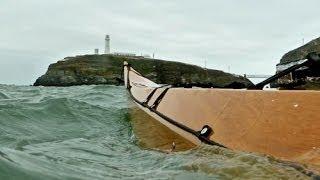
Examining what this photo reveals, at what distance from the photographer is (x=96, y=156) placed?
564cm

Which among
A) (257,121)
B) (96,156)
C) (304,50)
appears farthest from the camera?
(304,50)

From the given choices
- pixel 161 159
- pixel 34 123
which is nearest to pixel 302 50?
pixel 34 123

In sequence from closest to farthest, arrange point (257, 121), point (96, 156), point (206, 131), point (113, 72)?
1. point (257, 121)
2. point (206, 131)
3. point (96, 156)
4. point (113, 72)

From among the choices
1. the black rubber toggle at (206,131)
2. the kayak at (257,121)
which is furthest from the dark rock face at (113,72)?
the black rubber toggle at (206,131)

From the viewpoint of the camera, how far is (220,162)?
405cm

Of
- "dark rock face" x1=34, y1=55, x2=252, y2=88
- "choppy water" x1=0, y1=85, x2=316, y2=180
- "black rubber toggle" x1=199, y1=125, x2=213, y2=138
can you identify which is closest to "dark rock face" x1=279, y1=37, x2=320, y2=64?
"dark rock face" x1=34, y1=55, x2=252, y2=88

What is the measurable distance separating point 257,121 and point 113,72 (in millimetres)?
79214

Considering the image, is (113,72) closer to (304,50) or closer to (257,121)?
(304,50)

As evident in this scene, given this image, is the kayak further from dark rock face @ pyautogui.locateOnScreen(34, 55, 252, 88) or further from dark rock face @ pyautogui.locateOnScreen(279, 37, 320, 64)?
dark rock face @ pyautogui.locateOnScreen(34, 55, 252, 88)

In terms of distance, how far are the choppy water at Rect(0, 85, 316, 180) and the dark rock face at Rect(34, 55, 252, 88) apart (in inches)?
2698

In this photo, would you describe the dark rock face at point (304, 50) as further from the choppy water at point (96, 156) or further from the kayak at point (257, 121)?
the kayak at point (257, 121)

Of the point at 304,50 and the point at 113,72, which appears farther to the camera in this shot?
the point at 113,72

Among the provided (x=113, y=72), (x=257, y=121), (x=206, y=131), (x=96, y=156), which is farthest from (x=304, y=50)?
(x=113, y=72)

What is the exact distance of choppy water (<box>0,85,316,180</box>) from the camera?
3.72m
